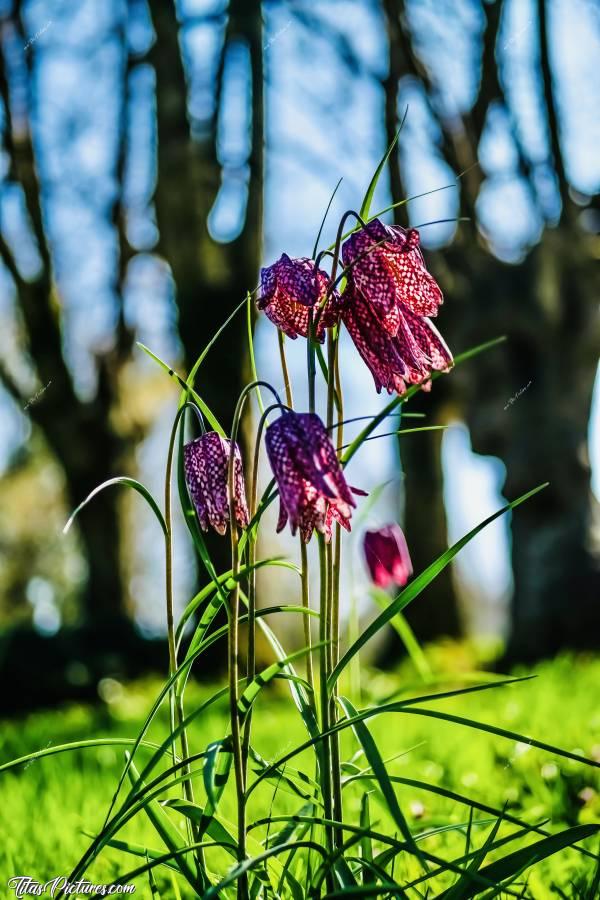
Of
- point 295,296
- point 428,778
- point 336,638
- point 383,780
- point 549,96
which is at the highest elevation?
point 549,96

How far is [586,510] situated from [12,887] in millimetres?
3651

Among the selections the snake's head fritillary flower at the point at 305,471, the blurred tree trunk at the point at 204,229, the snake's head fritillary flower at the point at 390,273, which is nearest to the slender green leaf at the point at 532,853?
Result: the snake's head fritillary flower at the point at 305,471

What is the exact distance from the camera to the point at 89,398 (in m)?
6.51

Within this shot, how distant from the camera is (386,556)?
177 cm

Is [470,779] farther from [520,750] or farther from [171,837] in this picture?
[171,837]

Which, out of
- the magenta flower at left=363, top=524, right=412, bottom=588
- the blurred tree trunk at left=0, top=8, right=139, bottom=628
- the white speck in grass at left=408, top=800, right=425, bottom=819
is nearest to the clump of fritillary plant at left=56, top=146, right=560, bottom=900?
the white speck in grass at left=408, top=800, right=425, bottom=819

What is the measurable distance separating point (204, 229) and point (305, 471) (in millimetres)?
3902

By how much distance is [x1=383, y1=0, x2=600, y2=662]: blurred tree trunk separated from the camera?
14.3 ft

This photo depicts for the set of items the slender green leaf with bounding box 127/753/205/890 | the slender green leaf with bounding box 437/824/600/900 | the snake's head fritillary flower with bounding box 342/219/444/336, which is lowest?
the slender green leaf with bounding box 437/824/600/900

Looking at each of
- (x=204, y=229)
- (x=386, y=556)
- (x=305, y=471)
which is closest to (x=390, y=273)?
(x=305, y=471)

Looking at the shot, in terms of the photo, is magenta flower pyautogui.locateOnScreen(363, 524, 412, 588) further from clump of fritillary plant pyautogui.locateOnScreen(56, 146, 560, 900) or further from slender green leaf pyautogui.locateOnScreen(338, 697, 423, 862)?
slender green leaf pyautogui.locateOnScreen(338, 697, 423, 862)

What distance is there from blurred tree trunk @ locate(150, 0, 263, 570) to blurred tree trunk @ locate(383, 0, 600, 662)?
1051mm

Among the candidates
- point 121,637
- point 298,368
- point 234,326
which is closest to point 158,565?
point 298,368

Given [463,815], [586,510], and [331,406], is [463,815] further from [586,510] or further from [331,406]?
[586,510]
